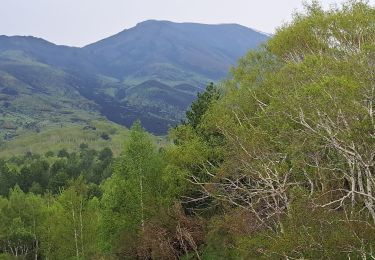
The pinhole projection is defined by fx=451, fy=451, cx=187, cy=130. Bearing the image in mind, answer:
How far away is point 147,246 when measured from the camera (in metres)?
37.6

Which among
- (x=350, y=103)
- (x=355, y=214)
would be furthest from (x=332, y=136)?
(x=355, y=214)

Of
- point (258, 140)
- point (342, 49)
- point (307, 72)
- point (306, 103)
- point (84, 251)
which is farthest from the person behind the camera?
point (84, 251)

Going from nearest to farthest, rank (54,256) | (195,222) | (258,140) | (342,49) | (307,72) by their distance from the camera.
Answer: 1. (307,72)
2. (258,140)
3. (342,49)
4. (195,222)
5. (54,256)

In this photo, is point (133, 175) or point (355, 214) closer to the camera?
point (355, 214)

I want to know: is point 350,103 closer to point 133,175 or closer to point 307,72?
point 307,72

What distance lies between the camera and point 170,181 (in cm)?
4219

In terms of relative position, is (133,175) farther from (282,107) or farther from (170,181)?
(282,107)

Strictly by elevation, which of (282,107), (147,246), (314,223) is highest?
(282,107)

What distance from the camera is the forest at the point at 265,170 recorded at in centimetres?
2209

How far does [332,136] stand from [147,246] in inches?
840

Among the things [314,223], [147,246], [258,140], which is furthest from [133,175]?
[314,223]

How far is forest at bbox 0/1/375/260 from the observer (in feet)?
72.5

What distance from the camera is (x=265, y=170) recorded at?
25031 mm

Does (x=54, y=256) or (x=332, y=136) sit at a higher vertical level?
(x=332, y=136)
